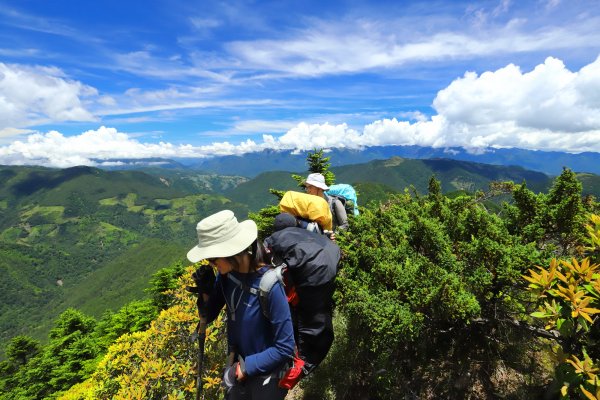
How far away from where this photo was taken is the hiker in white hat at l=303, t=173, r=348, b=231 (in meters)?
6.58

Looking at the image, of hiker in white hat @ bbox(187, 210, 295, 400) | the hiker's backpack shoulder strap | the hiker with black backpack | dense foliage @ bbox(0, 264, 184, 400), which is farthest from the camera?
dense foliage @ bbox(0, 264, 184, 400)

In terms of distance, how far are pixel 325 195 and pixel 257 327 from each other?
4.11m

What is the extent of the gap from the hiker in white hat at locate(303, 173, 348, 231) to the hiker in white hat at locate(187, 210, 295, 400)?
3142 millimetres

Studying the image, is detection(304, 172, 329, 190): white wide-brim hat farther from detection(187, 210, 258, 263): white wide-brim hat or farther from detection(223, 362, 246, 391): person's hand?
detection(223, 362, 246, 391): person's hand

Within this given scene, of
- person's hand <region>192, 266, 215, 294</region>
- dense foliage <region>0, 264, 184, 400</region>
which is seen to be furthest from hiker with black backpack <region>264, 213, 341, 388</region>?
dense foliage <region>0, 264, 184, 400</region>

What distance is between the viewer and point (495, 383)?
4730 millimetres

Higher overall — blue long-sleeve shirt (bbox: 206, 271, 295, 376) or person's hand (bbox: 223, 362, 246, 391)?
blue long-sleeve shirt (bbox: 206, 271, 295, 376)

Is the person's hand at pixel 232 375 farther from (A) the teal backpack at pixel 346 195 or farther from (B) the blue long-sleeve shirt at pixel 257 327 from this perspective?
(A) the teal backpack at pixel 346 195

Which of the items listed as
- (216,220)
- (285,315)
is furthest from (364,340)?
(216,220)

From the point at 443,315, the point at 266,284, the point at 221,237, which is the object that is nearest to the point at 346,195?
the point at 443,315

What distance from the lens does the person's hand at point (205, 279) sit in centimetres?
382

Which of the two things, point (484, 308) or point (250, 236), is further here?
point (484, 308)

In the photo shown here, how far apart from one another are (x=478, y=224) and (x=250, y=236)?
3592 millimetres

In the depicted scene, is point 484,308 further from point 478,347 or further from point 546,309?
point 546,309
